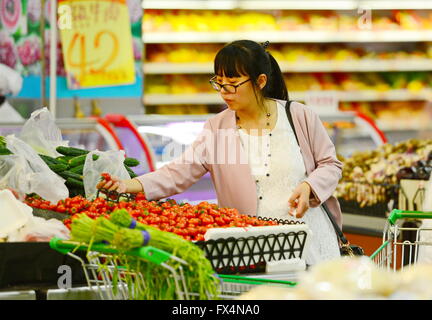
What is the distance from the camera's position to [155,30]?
8078mm

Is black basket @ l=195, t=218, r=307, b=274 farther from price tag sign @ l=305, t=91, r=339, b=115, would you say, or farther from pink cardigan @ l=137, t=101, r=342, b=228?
price tag sign @ l=305, t=91, r=339, b=115

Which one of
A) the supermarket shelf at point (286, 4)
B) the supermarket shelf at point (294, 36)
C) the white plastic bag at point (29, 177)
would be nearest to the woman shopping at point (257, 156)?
the white plastic bag at point (29, 177)

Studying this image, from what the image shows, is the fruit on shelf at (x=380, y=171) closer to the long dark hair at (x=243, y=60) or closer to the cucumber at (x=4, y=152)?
the long dark hair at (x=243, y=60)

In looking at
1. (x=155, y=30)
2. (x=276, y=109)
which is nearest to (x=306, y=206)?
(x=276, y=109)

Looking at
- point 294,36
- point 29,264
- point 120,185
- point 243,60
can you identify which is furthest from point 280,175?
point 294,36

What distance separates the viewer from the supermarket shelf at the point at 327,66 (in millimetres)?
8062

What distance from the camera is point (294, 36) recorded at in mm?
8633

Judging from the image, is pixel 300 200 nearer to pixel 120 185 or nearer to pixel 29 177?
pixel 120 185

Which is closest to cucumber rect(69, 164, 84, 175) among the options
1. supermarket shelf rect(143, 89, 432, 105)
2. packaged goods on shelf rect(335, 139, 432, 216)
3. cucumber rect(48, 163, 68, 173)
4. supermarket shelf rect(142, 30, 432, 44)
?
cucumber rect(48, 163, 68, 173)

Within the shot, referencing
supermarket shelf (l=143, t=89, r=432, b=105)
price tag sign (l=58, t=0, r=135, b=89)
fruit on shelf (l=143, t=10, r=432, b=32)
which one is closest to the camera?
price tag sign (l=58, t=0, r=135, b=89)

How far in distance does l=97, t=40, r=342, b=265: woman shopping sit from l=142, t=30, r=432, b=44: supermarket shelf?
4737 millimetres

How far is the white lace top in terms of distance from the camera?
3.31 m

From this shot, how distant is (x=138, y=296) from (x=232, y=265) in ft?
1.97

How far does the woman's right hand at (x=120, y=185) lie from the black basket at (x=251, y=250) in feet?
2.99
